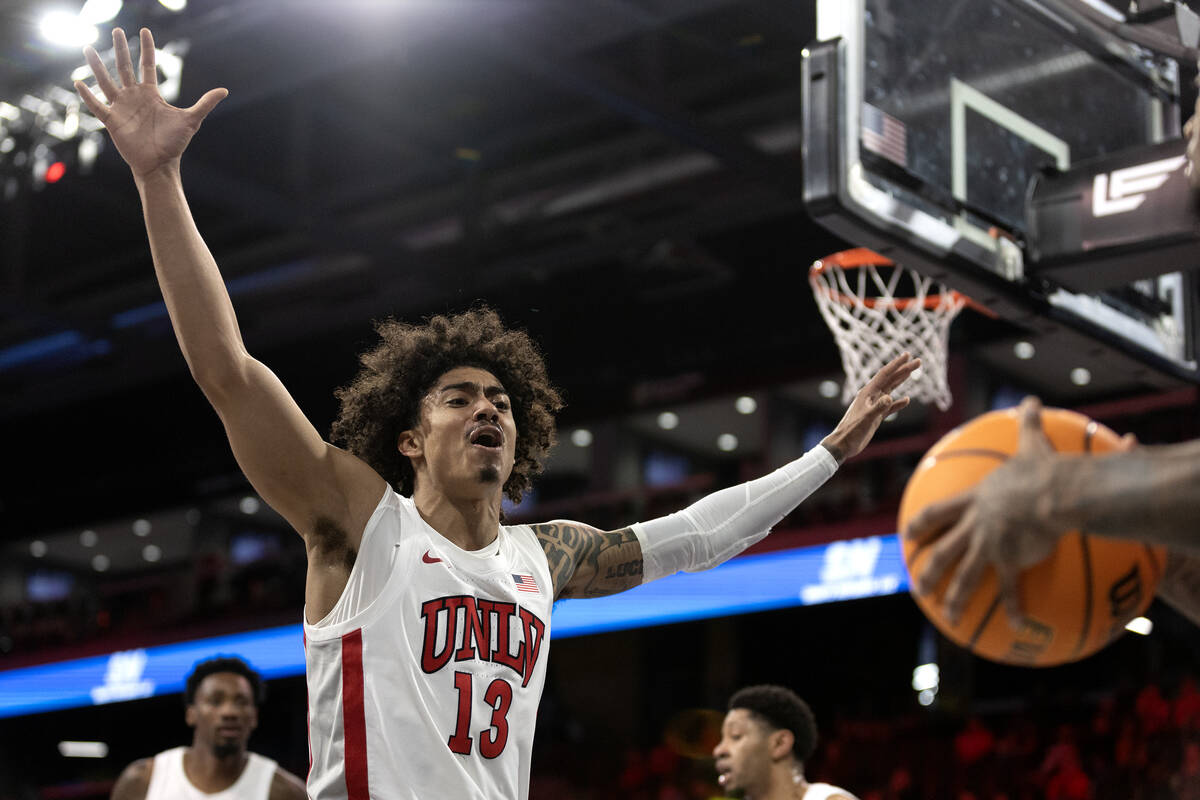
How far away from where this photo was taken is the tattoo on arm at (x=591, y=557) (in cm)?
335

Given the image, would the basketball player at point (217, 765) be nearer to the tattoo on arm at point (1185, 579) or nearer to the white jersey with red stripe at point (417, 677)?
the white jersey with red stripe at point (417, 677)

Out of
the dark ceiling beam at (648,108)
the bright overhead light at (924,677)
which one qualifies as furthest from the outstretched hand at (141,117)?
the bright overhead light at (924,677)

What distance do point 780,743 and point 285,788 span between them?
205 cm

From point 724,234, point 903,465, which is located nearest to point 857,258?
point 724,234

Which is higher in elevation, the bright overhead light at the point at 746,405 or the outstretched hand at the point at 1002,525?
the bright overhead light at the point at 746,405

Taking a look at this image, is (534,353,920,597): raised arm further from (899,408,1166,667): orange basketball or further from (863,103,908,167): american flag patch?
(863,103,908,167): american flag patch

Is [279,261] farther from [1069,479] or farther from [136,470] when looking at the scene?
[1069,479]

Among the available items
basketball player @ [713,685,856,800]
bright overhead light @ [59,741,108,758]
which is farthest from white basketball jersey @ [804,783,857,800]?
bright overhead light @ [59,741,108,758]

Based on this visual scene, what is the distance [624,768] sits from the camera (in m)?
13.9

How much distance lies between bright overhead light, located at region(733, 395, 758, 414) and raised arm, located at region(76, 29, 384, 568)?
14514 millimetres

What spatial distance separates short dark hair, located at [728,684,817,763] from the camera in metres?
5.41

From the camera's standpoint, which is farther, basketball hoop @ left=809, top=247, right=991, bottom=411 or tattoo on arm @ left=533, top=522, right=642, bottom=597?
basketball hoop @ left=809, top=247, right=991, bottom=411

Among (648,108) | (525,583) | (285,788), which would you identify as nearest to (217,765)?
(285,788)

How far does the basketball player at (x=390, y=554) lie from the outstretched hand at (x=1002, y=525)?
3.98 ft
